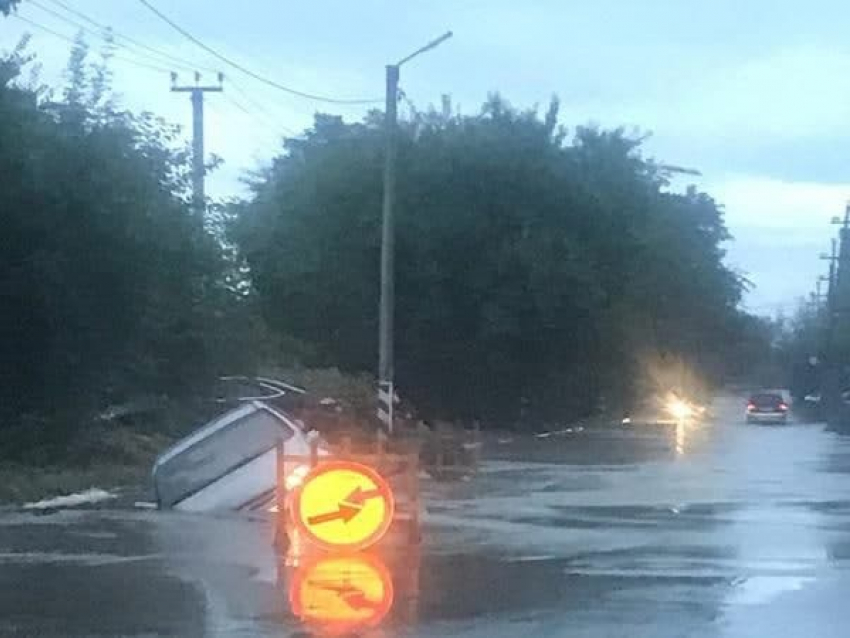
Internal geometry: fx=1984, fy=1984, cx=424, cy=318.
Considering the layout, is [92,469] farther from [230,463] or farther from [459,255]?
[459,255]

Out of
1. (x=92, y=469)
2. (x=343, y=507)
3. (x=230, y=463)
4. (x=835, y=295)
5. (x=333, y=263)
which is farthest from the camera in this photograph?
(x=835, y=295)

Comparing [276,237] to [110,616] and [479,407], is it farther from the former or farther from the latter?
[110,616]

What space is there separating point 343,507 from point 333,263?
36.5 m

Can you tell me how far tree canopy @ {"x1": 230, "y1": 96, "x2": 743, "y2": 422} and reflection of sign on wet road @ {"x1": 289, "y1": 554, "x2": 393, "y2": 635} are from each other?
118ft

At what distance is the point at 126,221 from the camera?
2850 cm

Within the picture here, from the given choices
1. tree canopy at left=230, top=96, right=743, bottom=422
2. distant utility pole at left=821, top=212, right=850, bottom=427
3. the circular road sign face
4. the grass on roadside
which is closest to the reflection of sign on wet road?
the circular road sign face

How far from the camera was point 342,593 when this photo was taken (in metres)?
14.0

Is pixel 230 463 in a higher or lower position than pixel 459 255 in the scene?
lower

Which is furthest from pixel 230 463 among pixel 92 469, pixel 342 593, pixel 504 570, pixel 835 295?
pixel 835 295

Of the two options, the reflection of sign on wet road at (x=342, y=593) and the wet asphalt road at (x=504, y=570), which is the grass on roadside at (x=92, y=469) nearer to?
the wet asphalt road at (x=504, y=570)

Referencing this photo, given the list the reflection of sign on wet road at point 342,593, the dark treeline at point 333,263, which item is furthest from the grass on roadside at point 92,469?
the reflection of sign on wet road at point 342,593

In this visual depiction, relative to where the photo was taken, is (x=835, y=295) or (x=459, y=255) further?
(x=835, y=295)

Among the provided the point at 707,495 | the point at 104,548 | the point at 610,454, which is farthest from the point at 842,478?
the point at 104,548

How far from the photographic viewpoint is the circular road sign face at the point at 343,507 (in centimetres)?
1642
